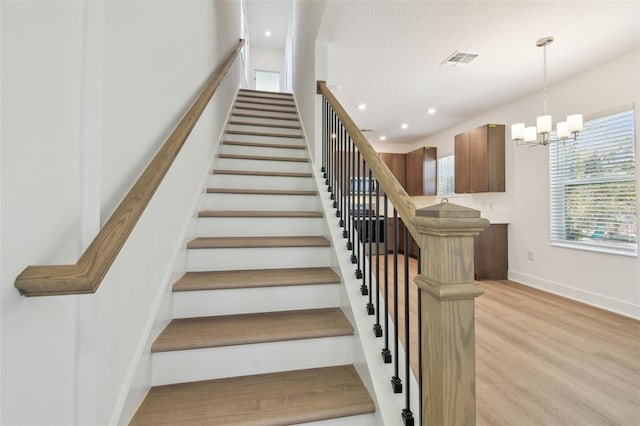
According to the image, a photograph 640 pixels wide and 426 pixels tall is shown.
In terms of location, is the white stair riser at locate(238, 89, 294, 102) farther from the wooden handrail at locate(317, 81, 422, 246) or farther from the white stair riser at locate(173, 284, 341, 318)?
the white stair riser at locate(173, 284, 341, 318)

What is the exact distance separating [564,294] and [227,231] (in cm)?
417

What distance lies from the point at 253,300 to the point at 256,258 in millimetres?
335

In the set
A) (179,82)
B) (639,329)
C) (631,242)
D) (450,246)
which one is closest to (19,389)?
(450,246)

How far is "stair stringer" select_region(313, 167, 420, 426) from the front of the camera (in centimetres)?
116

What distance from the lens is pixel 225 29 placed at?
3.18 m

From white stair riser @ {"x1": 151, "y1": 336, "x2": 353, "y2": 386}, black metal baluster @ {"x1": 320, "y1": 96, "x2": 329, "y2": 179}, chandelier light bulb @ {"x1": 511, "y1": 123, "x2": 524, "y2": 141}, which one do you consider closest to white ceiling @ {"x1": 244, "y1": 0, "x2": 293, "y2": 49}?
black metal baluster @ {"x1": 320, "y1": 96, "x2": 329, "y2": 179}

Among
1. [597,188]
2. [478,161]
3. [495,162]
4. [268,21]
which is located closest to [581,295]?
[597,188]

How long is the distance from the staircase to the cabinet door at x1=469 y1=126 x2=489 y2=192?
11.2ft

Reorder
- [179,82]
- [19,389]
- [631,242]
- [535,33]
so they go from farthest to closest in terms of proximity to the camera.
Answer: [631,242]
[535,33]
[179,82]
[19,389]

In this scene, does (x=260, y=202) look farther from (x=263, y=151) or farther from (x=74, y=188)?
(x=74, y=188)

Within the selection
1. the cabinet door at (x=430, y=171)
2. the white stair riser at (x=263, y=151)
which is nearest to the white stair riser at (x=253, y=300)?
the white stair riser at (x=263, y=151)

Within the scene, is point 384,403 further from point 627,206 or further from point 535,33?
point 627,206

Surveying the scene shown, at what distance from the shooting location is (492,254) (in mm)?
4504

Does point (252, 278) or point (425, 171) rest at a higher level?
point (425, 171)
